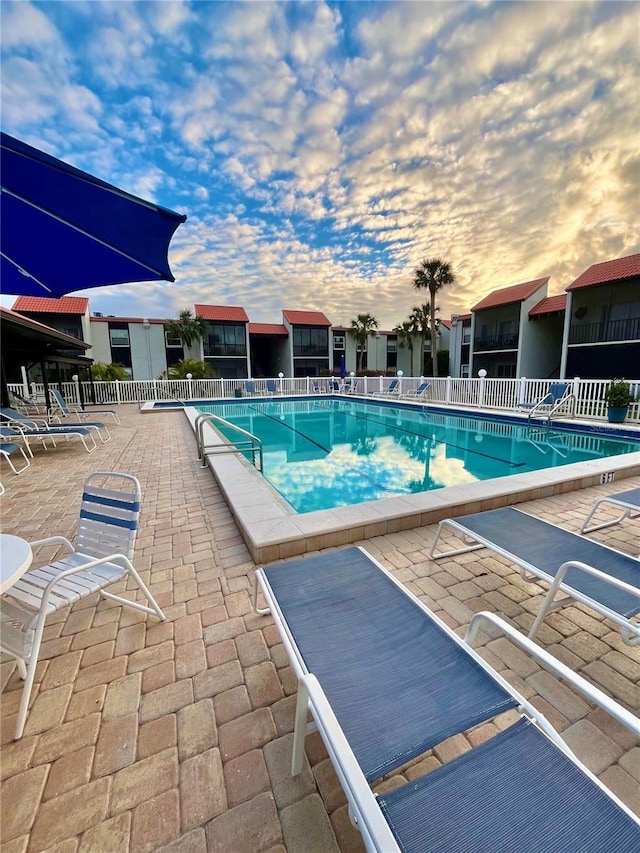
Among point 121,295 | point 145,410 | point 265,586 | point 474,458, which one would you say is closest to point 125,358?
point 121,295

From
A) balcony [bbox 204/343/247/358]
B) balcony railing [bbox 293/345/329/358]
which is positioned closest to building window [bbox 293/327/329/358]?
balcony railing [bbox 293/345/329/358]

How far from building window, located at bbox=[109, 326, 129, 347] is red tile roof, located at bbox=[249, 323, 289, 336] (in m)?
9.17

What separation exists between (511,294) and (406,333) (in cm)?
1112

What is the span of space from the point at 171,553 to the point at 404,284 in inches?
1019

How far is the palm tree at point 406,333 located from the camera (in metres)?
31.4

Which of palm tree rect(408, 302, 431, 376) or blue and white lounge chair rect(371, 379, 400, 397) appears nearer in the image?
blue and white lounge chair rect(371, 379, 400, 397)

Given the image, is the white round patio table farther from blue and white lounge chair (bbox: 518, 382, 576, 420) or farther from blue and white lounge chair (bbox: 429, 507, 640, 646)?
blue and white lounge chair (bbox: 518, 382, 576, 420)

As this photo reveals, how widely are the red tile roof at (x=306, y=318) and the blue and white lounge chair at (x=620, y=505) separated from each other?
91.7ft

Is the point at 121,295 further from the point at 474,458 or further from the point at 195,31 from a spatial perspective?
the point at 474,458

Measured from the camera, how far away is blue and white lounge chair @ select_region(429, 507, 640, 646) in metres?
1.77

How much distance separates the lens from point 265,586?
1.90m

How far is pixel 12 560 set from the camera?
1.60 meters

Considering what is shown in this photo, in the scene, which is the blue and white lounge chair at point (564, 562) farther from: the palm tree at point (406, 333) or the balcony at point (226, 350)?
the palm tree at point (406, 333)

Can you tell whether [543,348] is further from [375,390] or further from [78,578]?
[78,578]
